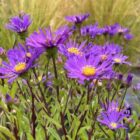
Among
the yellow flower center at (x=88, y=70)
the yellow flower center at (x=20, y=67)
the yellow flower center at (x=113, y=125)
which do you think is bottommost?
the yellow flower center at (x=113, y=125)

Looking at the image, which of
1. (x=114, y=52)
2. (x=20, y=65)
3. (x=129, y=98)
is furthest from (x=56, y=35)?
(x=129, y=98)

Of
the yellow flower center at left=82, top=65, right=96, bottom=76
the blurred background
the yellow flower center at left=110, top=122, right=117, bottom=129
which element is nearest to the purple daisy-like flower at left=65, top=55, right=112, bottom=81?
the yellow flower center at left=82, top=65, right=96, bottom=76

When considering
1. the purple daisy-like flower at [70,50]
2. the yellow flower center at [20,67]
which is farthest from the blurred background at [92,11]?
the yellow flower center at [20,67]

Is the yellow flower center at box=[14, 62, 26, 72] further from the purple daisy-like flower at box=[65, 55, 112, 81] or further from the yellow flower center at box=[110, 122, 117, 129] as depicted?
the yellow flower center at box=[110, 122, 117, 129]

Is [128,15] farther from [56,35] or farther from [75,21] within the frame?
[56,35]

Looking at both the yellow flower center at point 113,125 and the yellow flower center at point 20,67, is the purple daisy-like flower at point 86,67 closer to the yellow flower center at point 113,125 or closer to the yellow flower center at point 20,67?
the yellow flower center at point 20,67
